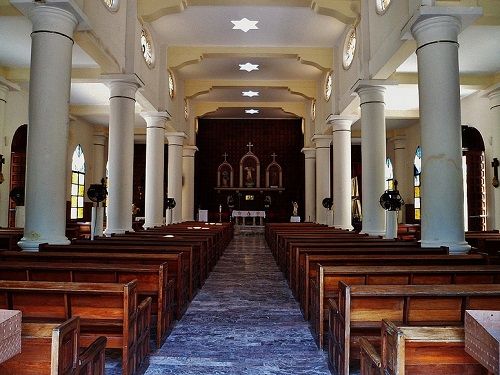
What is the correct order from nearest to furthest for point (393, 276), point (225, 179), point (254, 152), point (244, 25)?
point (393, 276) → point (244, 25) → point (225, 179) → point (254, 152)

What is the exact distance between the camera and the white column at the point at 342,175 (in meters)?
13.6

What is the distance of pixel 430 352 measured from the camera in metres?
1.83

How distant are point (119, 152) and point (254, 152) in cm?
1492

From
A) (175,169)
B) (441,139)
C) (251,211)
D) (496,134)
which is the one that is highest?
(496,134)

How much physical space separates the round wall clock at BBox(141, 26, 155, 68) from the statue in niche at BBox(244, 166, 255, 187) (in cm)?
1178

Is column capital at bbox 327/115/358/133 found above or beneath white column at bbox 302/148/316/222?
above

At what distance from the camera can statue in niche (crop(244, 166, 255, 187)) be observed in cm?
2380

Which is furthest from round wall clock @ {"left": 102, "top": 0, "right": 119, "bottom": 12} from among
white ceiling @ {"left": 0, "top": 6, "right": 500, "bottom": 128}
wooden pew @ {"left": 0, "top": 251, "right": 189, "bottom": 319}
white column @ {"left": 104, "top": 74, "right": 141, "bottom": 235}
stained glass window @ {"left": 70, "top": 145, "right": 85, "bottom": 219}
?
stained glass window @ {"left": 70, "top": 145, "right": 85, "bottom": 219}

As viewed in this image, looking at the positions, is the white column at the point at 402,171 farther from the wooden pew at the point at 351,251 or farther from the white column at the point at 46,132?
the white column at the point at 46,132

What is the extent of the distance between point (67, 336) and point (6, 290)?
133 centimetres

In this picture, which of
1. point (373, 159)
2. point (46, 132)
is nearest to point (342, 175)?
point (373, 159)

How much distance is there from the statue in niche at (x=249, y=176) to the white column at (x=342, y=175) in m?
10.2

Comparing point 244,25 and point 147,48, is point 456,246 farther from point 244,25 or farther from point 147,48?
point 147,48

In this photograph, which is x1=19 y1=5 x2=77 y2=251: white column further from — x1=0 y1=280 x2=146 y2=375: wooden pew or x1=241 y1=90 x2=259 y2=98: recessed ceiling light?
x1=241 y1=90 x2=259 y2=98: recessed ceiling light
